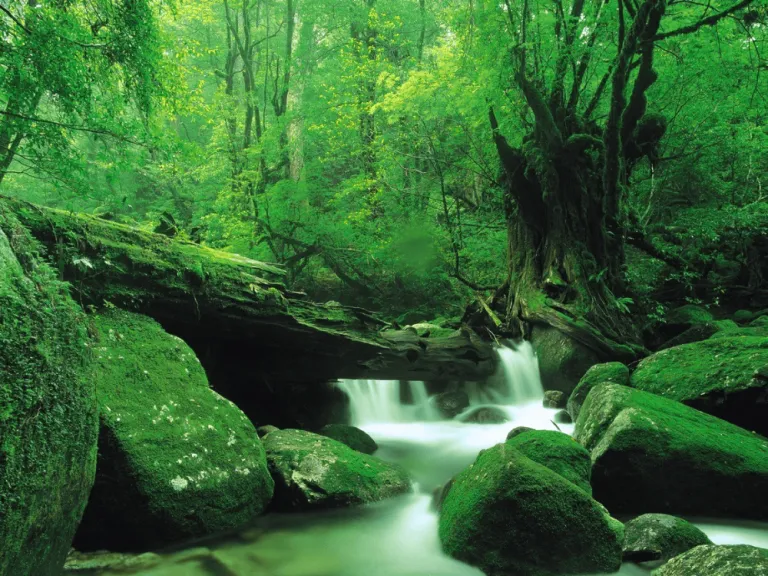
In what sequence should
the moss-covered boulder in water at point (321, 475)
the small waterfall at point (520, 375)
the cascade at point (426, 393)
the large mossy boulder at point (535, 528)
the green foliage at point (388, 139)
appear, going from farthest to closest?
the small waterfall at point (520, 375) → the cascade at point (426, 393) → the green foliage at point (388, 139) → the moss-covered boulder in water at point (321, 475) → the large mossy boulder at point (535, 528)

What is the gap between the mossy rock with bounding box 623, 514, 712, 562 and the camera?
3604 mm

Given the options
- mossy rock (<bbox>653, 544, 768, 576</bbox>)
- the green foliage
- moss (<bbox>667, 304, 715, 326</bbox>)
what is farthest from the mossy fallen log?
moss (<bbox>667, 304, 715, 326</bbox>)

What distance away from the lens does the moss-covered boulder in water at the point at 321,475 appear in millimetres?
4574

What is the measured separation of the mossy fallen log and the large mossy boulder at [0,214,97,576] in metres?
1.44

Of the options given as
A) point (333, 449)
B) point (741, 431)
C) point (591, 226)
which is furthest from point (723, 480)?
point (591, 226)

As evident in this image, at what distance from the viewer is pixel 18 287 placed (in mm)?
2342

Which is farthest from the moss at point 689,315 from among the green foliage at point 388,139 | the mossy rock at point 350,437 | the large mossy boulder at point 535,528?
the large mossy boulder at point 535,528

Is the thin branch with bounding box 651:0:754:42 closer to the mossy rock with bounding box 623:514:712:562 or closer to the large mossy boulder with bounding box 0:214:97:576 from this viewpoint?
the mossy rock with bounding box 623:514:712:562

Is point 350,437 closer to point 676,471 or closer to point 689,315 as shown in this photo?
point 676,471

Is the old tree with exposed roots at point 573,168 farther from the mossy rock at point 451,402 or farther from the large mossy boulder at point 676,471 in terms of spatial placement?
the large mossy boulder at point 676,471

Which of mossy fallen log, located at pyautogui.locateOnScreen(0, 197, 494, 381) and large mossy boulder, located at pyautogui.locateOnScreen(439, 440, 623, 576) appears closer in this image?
large mossy boulder, located at pyautogui.locateOnScreen(439, 440, 623, 576)

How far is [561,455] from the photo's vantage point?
441cm

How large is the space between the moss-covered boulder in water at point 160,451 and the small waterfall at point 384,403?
477cm

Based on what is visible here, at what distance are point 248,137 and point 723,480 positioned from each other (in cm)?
1692
